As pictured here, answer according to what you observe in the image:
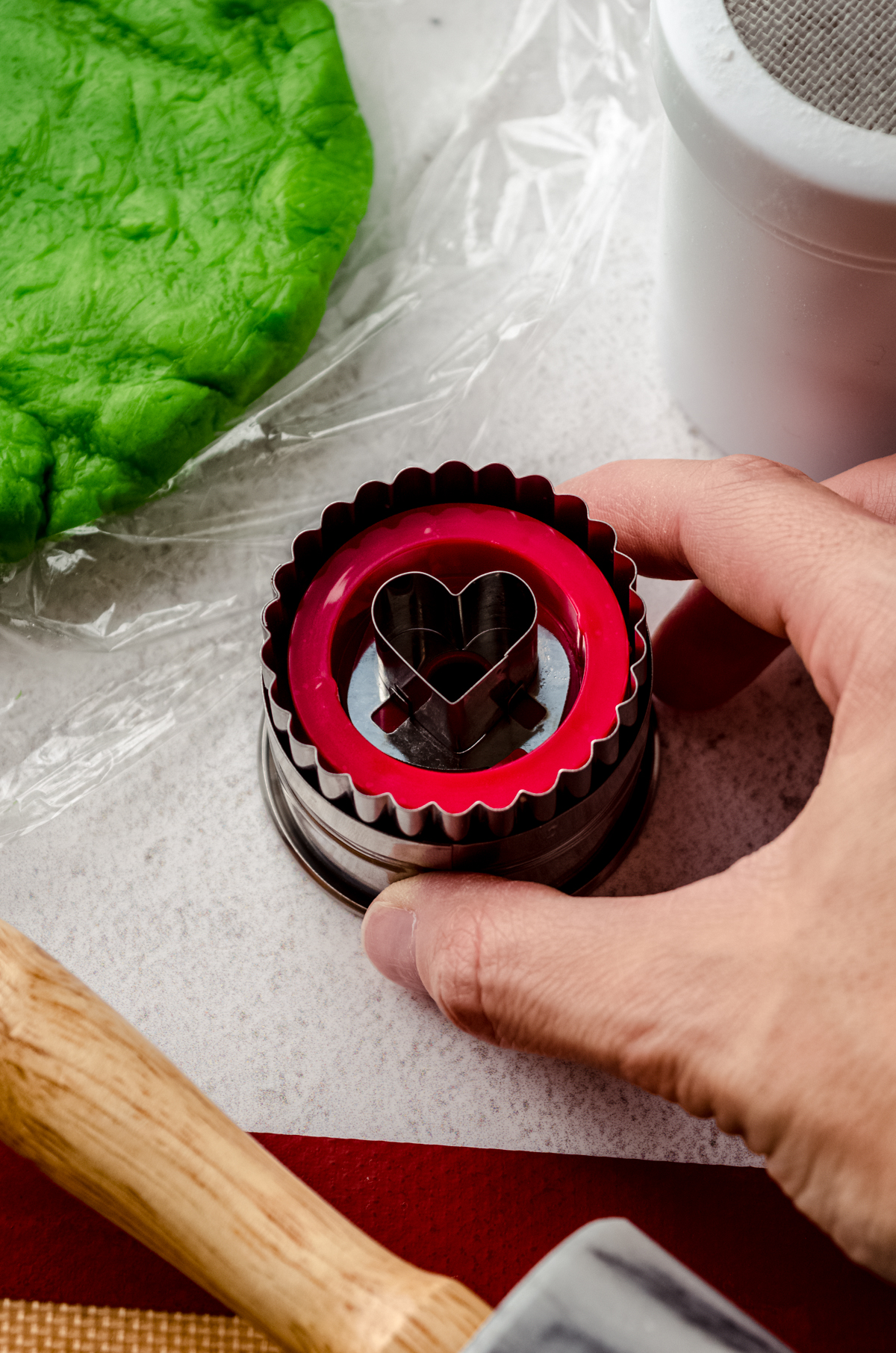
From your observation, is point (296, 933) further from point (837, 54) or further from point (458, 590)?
point (837, 54)

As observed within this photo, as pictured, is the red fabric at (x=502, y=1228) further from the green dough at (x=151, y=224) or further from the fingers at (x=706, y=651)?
the green dough at (x=151, y=224)

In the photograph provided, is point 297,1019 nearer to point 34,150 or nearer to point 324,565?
point 324,565

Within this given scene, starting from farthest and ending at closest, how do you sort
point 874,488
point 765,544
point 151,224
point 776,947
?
point 151,224 < point 874,488 < point 765,544 < point 776,947

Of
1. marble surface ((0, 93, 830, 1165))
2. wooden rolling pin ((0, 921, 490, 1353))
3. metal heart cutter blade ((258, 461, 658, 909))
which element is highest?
metal heart cutter blade ((258, 461, 658, 909))

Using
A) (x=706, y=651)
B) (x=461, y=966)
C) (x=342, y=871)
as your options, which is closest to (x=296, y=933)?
(x=342, y=871)

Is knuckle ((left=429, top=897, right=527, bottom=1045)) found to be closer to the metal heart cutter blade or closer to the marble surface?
the metal heart cutter blade

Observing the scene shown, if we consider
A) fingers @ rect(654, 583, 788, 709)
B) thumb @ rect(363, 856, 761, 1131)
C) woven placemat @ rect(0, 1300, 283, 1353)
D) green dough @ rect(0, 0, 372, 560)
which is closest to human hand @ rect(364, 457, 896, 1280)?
thumb @ rect(363, 856, 761, 1131)

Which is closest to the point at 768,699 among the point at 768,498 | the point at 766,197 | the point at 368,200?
the point at 768,498
